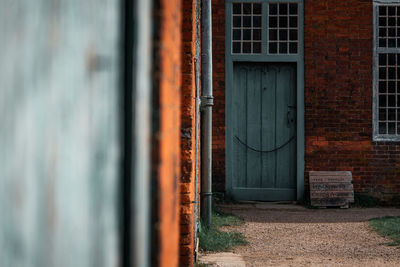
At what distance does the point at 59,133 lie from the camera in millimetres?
842

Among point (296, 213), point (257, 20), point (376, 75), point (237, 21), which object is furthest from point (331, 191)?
point (237, 21)

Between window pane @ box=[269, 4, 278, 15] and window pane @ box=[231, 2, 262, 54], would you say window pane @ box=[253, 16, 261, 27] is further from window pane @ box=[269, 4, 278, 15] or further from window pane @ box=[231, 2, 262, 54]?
window pane @ box=[269, 4, 278, 15]

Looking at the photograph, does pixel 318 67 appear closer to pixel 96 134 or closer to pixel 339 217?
pixel 339 217

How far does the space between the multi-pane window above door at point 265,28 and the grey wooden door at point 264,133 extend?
288 millimetres

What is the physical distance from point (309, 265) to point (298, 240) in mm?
1226

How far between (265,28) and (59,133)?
27.7 ft

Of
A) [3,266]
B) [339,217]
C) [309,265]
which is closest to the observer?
[3,266]

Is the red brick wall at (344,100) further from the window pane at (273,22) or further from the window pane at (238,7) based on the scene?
the window pane at (238,7)

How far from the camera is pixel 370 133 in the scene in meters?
8.81

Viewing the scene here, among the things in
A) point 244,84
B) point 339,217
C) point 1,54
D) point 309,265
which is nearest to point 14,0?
point 1,54

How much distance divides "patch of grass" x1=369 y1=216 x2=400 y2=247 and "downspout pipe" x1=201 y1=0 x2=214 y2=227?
2187 mm

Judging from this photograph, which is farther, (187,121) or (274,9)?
(274,9)

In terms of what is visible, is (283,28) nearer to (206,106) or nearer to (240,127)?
(240,127)

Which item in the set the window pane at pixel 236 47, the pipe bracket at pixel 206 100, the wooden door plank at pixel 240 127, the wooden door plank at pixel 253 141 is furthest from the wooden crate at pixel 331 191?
the pipe bracket at pixel 206 100
